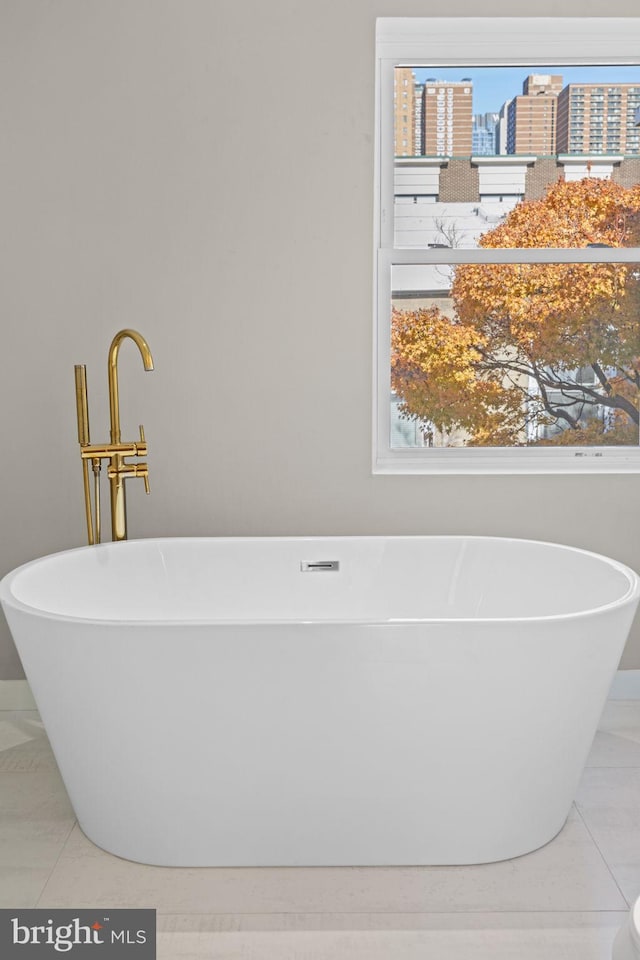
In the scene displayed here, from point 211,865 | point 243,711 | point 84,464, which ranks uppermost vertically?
point 84,464

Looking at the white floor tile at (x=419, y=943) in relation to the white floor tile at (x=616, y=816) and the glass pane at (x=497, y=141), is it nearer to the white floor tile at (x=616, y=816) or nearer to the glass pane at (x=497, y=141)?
the white floor tile at (x=616, y=816)

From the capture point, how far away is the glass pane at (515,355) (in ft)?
9.83

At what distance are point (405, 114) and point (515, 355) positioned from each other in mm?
921

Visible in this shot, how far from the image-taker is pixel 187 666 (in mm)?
1893

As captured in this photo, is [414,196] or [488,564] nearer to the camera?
[488,564]

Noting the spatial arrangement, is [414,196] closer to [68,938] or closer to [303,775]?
[303,775]

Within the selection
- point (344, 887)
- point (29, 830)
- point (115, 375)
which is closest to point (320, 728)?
point (344, 887)

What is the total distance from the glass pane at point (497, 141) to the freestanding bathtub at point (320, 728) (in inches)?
60.5

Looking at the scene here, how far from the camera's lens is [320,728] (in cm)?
193

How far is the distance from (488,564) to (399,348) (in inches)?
32.9

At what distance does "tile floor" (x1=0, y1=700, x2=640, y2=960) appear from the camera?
69.1 inches

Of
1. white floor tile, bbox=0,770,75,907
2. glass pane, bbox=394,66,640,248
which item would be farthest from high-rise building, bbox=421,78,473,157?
white floor tile, bbox=0,770,75,907

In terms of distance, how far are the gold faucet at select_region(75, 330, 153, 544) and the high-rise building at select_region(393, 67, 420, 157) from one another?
1.16 meters

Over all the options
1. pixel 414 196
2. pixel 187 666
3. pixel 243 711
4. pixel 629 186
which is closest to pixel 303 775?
pixel 243 711
